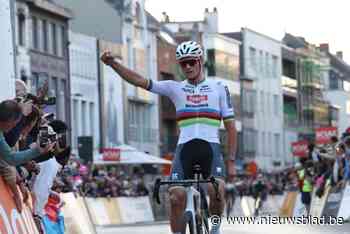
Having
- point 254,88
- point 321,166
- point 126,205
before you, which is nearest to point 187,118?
point 321,166

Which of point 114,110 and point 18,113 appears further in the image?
point 114,110

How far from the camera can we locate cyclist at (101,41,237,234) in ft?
43.7

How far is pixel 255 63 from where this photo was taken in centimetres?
12375

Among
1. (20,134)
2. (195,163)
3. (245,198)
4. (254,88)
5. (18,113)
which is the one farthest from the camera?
(254,88)

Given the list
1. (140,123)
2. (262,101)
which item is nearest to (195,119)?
(140,123)

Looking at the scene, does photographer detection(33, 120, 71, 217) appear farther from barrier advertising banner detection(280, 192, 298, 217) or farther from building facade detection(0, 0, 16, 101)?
barrier advertising banner detection(280, 192, 298, 217)

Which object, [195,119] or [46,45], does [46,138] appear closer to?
[195,119]

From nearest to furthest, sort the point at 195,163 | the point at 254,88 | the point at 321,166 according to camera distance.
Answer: the point at 195,163
the point at 321,166
the point at 254,88

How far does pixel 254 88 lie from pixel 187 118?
110 m

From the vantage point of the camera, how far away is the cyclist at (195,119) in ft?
43.7

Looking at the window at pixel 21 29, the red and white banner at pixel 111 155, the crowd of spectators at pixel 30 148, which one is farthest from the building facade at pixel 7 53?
the window at pixel 21 29

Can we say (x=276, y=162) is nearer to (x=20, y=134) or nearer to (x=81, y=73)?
(x=81, y=73)

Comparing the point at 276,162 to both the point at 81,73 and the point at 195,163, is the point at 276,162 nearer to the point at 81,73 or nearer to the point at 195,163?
the point at 81,73

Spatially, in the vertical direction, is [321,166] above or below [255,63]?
below
